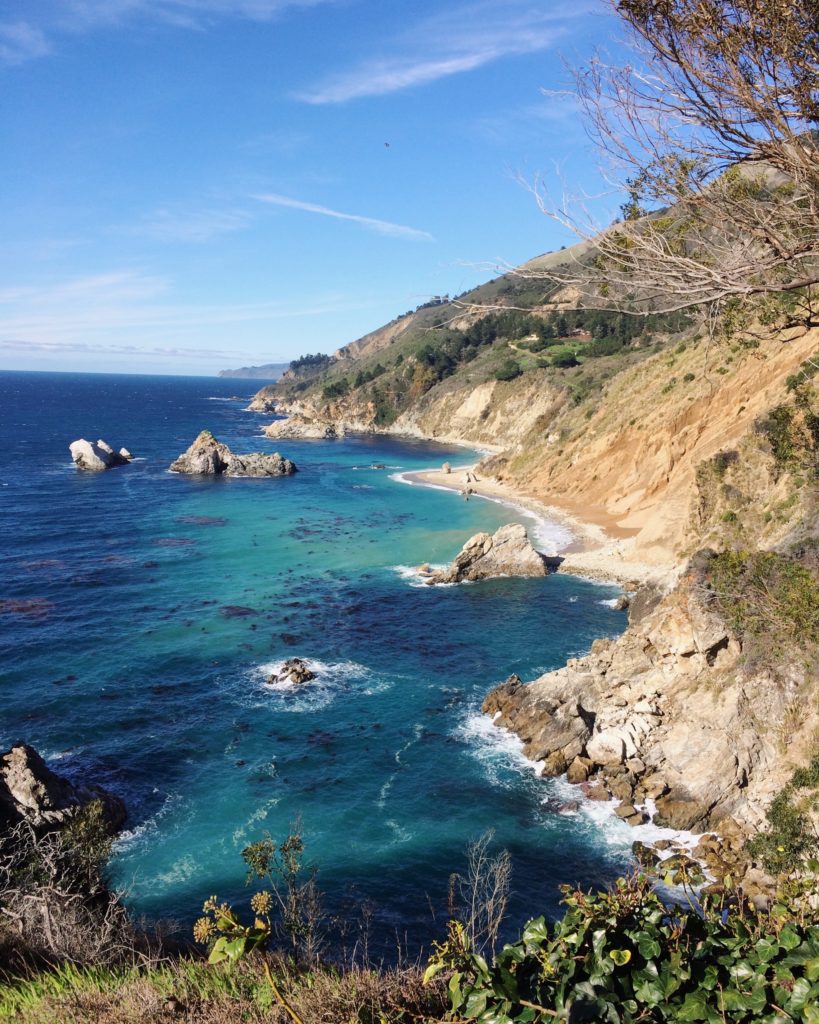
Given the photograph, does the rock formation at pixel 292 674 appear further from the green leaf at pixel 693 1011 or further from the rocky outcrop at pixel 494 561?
the green leaf at pixel 693 1011

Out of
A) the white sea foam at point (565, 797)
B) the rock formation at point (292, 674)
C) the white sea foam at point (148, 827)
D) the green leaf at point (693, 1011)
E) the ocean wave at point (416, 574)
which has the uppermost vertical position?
the green leaf at point (693, 1011)

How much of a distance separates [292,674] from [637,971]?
3049cm

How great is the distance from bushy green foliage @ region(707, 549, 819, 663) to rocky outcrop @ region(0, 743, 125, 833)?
72.3ft

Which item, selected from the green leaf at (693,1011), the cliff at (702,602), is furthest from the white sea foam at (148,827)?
the green leaf at (693,1011)

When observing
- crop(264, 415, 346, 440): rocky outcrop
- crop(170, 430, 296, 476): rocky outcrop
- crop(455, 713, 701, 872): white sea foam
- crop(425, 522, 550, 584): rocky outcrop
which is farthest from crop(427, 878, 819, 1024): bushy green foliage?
crop(264, 415, 346, 440): rocky outcrop

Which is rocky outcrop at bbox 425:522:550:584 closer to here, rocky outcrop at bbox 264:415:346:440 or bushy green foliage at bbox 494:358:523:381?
bushy green foliage at bbox 494:358:523:381

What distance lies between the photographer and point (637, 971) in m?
Result: 5.17

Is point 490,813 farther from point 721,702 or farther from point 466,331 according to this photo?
point 466,331

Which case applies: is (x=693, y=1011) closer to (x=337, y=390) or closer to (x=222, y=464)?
(x=222, y=464)

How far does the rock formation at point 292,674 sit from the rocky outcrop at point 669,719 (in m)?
8.92

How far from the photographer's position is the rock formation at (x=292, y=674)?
3431 cm

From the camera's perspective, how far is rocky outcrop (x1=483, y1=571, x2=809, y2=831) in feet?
76.9

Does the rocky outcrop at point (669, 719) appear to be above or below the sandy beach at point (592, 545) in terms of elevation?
below

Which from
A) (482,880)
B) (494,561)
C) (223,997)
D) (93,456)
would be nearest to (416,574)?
(494,561)
